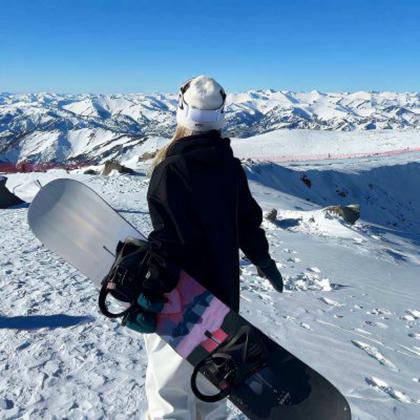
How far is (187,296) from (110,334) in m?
2.74

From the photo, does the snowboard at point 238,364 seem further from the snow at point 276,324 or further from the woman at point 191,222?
the snow at point 276,324

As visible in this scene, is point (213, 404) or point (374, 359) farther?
point (374, 359)

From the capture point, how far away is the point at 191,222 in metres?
2.80

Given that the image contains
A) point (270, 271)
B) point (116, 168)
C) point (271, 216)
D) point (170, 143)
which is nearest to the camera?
point (170, 143)

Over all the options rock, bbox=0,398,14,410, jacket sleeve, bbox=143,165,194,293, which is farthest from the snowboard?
rock, bbox=0,398,14,410

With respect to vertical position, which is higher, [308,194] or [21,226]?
[21,226]

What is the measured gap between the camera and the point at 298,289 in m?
8.30

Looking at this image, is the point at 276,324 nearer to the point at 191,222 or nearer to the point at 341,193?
the point at 191,222

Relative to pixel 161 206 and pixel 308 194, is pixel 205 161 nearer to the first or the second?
pixel 161 206

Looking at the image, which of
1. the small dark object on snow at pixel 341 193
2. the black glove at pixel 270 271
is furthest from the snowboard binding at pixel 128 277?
the small dark object on snow at pixel 341 193

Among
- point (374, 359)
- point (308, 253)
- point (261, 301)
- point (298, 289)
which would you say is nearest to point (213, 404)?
point (374, 359)

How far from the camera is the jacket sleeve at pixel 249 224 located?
3.22 m

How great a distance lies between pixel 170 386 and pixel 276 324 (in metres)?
3.61

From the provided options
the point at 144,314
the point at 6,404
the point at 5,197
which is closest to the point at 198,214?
the point at 144,314
